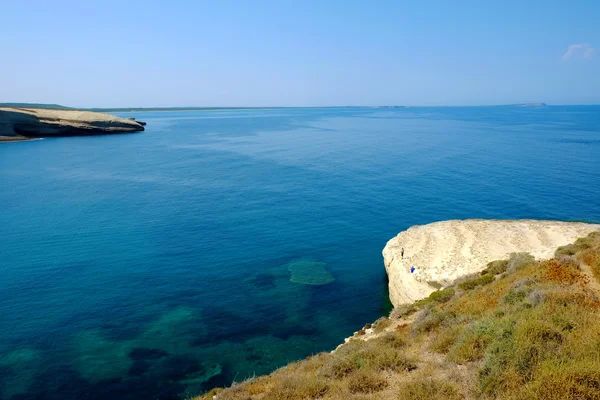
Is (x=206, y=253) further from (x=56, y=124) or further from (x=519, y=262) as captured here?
(x=56, y=124)

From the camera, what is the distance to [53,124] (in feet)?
470

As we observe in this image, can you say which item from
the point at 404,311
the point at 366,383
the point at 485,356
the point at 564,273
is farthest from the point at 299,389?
the point at 564,273

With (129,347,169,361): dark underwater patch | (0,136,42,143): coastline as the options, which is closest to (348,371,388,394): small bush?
(129,347,169,361): dark underwater patch

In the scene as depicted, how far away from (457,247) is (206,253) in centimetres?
2349

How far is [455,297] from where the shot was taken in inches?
893

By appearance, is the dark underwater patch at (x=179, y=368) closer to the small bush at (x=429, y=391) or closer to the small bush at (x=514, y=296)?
the small bush at (x=429, y=391)

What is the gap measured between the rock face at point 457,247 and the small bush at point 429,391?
17685mm

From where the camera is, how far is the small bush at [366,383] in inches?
497

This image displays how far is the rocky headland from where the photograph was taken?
436 ft

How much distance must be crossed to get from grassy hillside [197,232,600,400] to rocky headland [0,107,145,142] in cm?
15226

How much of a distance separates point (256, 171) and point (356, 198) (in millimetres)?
27254

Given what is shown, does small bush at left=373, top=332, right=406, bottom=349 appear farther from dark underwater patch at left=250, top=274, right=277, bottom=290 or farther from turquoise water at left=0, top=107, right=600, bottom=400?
dark underwater patch at left=250, top=274, right=277, bottom=290

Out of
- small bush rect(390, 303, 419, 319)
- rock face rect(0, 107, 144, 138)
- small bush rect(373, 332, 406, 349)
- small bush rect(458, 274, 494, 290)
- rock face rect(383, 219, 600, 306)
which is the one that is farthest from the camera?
rock face rect(0, 107, 144, 138)

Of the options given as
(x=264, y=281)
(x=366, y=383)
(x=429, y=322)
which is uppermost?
(x=366, y=383)
